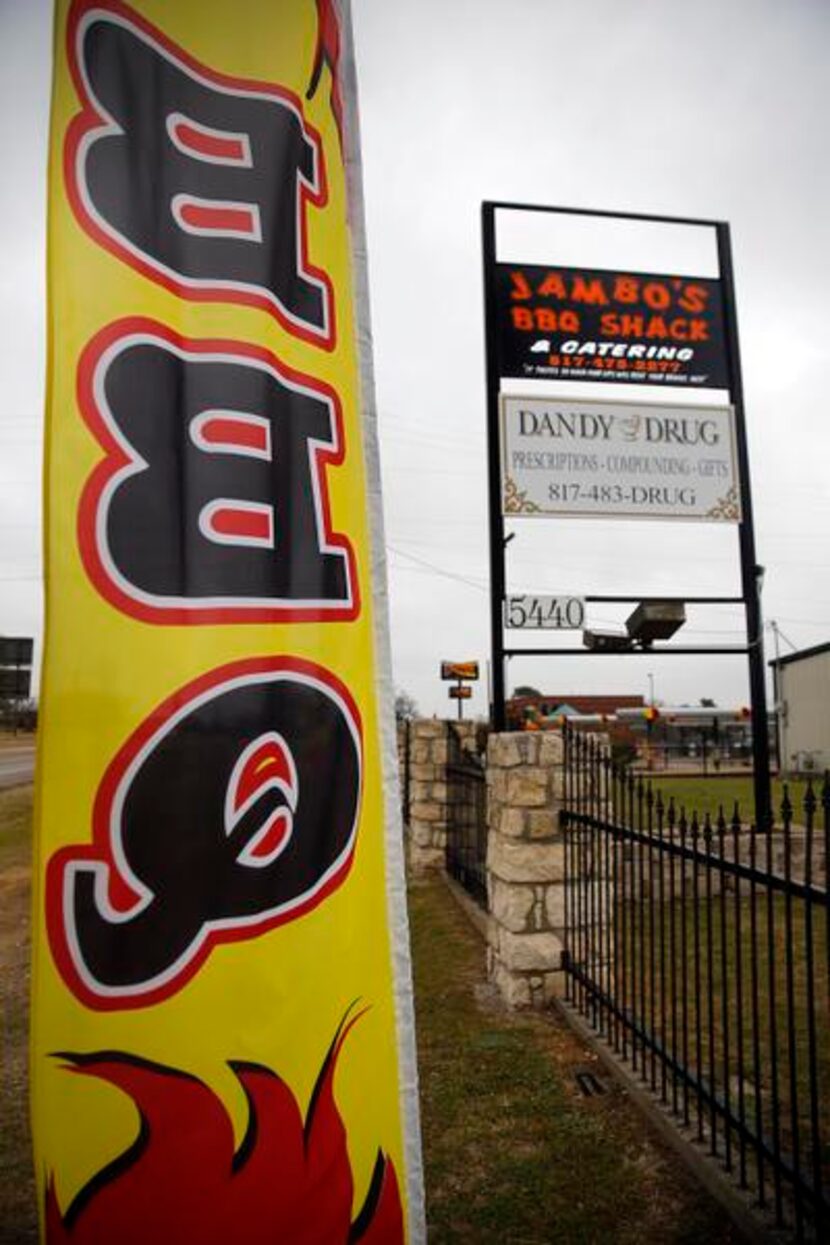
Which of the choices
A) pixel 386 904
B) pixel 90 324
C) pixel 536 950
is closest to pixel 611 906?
pixel 536 950

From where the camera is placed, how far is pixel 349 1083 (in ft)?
6.59

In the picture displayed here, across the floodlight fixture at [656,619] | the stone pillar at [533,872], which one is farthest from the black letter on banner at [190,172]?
the floodlight fixture at [656,619]

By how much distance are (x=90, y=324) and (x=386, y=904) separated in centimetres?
183

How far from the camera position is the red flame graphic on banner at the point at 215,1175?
5.62 feet

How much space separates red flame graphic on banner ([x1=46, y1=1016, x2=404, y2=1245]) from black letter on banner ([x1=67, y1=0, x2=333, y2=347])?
6.86ft

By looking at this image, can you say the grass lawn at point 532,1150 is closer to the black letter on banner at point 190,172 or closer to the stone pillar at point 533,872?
the stone pillar at point 533,872

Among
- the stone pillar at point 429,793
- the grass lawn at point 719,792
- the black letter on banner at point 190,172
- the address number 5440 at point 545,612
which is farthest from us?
the grass lawn at point 719,792

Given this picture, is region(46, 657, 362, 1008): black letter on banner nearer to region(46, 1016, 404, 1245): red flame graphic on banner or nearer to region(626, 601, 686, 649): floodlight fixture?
region(46, 1016, 404, 1245): red flame graphic on banner

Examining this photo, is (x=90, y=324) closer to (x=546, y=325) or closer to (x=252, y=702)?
(x=252, y=702)

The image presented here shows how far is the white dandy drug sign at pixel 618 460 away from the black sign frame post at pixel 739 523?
0.16 meters

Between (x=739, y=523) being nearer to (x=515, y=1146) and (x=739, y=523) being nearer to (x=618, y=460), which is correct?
(x=618, y=460)

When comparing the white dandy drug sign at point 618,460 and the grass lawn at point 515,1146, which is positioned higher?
the white dandy drug sign at point 618,460

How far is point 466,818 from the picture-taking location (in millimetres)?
8883

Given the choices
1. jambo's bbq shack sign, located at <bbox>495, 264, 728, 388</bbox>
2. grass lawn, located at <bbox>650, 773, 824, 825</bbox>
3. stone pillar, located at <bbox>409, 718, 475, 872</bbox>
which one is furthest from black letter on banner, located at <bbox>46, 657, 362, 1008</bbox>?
grass lawn, located at <bbox>650, 773, 824, 825</bbox>
